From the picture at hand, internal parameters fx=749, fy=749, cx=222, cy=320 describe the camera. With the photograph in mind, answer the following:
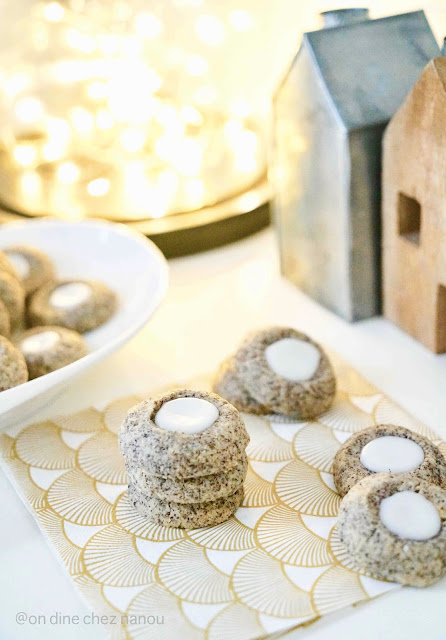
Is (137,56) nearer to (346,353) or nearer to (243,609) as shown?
(346,353)

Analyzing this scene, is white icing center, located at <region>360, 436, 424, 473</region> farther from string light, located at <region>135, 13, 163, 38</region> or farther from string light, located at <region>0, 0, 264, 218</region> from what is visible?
string light, located at <region>135, 13, 163, 38</region>

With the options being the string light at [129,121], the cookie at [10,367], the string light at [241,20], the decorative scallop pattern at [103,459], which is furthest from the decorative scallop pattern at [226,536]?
the string light at [241,20]

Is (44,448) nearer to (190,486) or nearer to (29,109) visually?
(190,486)

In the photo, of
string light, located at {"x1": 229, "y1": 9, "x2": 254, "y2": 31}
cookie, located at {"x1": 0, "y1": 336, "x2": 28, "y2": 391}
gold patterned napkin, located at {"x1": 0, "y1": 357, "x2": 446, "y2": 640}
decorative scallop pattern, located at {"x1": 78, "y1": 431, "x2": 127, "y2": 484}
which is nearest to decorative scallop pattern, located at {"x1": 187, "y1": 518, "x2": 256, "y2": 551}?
gold patterned napkin, located at {"x1": 0, "y1": 357, "x2": 446, "y2": 640}

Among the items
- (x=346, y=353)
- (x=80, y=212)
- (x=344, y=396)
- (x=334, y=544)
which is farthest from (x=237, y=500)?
(x=80, y=212)

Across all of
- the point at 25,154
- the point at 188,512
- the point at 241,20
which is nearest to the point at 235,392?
the point at 188,512
